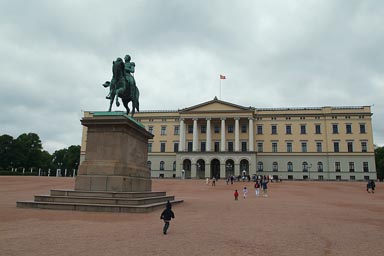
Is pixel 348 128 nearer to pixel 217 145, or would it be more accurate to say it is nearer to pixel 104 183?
pixel 217 145

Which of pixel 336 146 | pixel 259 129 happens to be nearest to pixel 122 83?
pixel 259 129

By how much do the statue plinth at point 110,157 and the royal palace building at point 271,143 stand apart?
164ft

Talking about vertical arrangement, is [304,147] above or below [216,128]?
below

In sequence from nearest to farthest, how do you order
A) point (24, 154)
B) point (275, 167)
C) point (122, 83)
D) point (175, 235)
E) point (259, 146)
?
1. point (175, 235)
2. point (122, 83)
3. point (275, 167)
4. point (259, 146)
5. point (24, 154)

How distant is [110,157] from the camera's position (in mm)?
14867

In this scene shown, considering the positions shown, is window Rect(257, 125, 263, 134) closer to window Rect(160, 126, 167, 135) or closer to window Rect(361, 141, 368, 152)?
window Rect(361, 141, 368, 152)

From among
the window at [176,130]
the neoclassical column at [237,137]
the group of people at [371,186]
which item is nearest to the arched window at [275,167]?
the neoclassical column at [237,137]

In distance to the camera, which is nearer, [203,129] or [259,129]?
[259,129]

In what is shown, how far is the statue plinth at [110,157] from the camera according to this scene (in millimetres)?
14430

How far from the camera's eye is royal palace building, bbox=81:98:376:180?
66.1 meters

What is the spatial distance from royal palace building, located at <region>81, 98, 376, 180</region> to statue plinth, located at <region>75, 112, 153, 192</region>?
50111 millimetres

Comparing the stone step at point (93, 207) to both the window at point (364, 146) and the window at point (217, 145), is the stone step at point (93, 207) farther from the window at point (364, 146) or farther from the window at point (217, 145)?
the window at point (364, 146)

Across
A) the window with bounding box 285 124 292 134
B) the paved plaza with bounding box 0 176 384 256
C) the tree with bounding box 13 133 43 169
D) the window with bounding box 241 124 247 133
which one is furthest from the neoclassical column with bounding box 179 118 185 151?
the paved plaza with bounding box 0 176 384 256

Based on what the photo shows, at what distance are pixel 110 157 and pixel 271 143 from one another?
59.2m
